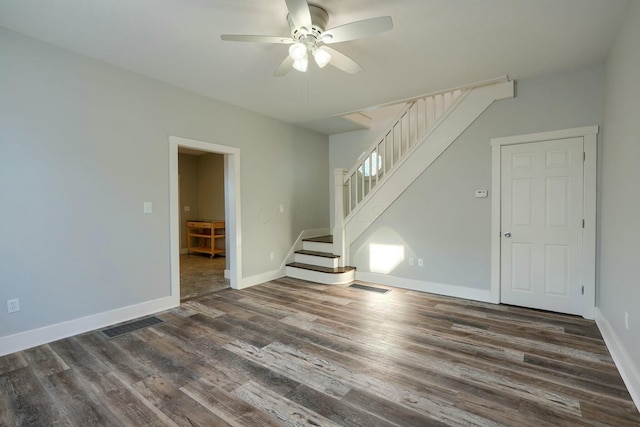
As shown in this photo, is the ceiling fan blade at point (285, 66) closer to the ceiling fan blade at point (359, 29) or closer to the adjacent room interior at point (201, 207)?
the ceiling fan blade at point (359, 29)

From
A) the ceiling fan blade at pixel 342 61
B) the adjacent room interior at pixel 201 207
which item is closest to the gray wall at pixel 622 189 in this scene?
the ceiling fan blade at pixel 342 61

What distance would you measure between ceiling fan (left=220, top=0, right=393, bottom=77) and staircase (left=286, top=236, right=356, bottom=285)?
317 centimetres

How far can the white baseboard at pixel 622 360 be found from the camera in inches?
74.5

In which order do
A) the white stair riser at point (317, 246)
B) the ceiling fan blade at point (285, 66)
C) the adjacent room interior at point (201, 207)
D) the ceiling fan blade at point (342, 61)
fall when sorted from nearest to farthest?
1. the ceiling fan blade at point (342, 61)
2. the ceiling fan blade at point (285, 66)
3. the white stair riser at point (317, 246)
4. the adjacent room interior at point (201, 207)

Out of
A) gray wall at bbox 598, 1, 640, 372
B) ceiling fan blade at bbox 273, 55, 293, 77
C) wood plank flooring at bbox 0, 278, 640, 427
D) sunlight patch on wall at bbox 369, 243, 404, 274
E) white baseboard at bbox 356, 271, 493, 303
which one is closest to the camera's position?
wood plank flooring at bbox 0, 278, 640, 427

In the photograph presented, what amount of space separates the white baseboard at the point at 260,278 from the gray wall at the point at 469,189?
179 centimetres

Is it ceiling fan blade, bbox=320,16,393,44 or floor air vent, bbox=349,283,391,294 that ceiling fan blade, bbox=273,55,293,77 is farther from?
floor air vent, bbox=349,283,391,294

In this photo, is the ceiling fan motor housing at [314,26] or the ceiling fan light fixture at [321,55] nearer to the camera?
the ceiling fan motor housing at [314,26]

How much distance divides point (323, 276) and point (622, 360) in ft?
11.1

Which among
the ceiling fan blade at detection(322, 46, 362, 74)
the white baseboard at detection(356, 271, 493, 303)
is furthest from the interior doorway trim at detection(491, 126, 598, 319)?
the ceiling fan blade at detection(322, 46, 362, 74)

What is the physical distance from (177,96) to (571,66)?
452 cm

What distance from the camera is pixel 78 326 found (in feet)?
9.58

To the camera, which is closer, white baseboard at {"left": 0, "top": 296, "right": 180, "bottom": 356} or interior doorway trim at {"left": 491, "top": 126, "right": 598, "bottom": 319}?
white baseboard at {"left": 0, "top": 296, "right": 180, "bottom": 356}

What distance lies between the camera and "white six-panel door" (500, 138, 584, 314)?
328 centimetres
